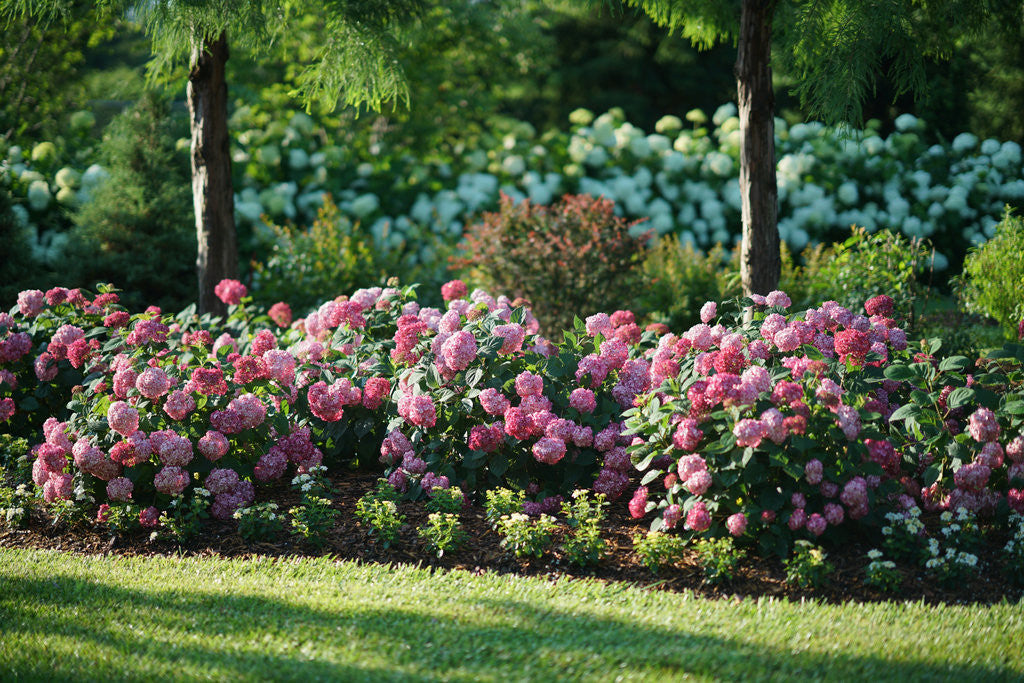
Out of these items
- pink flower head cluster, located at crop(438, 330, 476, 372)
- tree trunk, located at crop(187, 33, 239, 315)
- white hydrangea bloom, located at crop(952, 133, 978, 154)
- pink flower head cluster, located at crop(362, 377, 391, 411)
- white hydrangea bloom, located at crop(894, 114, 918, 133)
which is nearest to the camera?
pink flower head cluster, located at crop(438, 330, 476, 372)

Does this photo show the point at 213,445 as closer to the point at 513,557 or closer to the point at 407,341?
the point at 407,341

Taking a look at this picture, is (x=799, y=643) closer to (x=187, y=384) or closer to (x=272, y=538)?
(x=272, y=538)

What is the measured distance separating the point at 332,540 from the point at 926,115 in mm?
14327

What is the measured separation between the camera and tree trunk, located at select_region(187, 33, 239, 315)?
6.39 m

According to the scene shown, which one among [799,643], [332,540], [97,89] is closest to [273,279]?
[332,540]

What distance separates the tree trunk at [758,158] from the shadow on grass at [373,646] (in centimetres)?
309

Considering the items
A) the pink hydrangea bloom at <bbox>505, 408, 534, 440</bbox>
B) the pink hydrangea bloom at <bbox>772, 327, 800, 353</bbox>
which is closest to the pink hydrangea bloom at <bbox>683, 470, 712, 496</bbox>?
the pink hydrangea bloom at <bbox>772, 327, 800, 353</bbox>

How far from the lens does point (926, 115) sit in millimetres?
14945

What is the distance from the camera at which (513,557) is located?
3752 mm

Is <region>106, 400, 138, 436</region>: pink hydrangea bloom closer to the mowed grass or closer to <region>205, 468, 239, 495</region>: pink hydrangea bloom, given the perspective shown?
<region>205, 468, 239, 495</region>: pink hydrangea bloom

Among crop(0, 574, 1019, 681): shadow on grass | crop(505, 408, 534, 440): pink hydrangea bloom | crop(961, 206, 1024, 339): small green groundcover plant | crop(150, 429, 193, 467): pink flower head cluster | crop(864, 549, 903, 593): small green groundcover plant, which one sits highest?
crop(961, 206, 1024, 339): small green groundcover plant

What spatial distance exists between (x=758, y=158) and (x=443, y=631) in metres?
3.80

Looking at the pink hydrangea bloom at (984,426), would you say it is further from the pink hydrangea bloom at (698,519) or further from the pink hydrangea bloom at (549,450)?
the pink hydrangea bloom at (549,450)

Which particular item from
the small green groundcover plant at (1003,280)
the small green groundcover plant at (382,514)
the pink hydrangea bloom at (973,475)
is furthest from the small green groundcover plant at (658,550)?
the small green groundcover plant at (1003,280)
